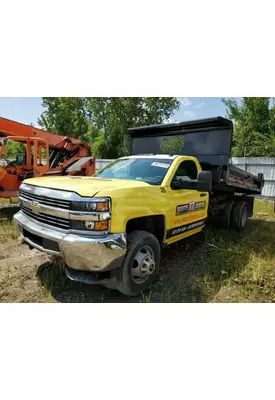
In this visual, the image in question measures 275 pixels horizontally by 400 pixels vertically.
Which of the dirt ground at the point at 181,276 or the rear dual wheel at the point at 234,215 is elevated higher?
the rear dual wheel at the point at 234,215

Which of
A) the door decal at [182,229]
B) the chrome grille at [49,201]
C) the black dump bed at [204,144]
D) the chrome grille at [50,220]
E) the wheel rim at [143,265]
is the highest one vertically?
the black dump bed at [204,144]

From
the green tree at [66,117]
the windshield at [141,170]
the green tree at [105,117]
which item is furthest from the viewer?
the green tree at [66,117]

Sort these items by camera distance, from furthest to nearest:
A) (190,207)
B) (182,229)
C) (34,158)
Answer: (34,158)
(190,207)
(182,229)

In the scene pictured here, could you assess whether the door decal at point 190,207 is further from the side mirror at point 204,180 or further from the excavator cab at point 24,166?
the excavator cab at point 24,166

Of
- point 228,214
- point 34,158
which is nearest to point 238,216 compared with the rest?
point 228,214

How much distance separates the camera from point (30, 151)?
773 cm

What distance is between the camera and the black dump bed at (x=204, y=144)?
5055 mm

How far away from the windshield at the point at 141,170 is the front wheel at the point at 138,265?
0.92 meters

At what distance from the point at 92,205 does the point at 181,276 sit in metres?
1.86

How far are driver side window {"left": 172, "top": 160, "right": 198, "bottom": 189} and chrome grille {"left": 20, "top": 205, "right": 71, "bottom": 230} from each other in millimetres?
1788

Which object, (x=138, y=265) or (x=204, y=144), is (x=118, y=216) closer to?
(x=138, y=265)

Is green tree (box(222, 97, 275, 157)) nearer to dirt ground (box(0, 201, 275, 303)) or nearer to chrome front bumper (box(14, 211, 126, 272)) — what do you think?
dirt ground (box(0, 201, 275, 303))

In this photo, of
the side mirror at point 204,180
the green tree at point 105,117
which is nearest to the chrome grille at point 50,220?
the side mirror at point 204,180

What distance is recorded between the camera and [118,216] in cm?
255
